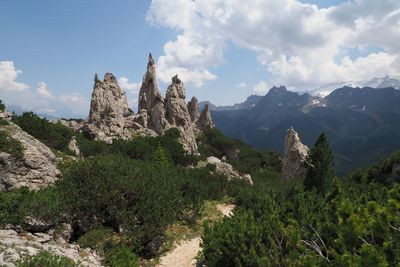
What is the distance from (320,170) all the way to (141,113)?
52.0 meters

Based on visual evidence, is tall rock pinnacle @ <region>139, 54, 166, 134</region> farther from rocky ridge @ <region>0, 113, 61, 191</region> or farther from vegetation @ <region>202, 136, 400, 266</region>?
vegetation @ <region>202, 136, 400, 266</region>

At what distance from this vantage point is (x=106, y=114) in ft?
244

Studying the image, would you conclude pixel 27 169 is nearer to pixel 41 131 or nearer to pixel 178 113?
pixel 41 131

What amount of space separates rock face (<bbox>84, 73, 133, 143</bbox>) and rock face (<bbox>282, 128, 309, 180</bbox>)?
34471mm

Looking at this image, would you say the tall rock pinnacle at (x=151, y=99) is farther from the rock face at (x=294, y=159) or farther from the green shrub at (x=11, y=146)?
the green shrub at (x=11, y=146)

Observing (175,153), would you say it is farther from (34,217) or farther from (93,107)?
(34,217)

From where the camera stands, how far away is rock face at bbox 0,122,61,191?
89.4ft

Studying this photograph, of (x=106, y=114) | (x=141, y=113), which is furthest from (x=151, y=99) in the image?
(x=106, y=114)

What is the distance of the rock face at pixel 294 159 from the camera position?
64250 mm

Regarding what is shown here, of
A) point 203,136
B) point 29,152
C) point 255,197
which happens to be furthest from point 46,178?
point 203,136

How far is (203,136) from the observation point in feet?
347

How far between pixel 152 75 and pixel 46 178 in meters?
62.4

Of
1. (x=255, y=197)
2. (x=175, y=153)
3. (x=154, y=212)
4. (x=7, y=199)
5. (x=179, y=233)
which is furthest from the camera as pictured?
(x=175, y=153)

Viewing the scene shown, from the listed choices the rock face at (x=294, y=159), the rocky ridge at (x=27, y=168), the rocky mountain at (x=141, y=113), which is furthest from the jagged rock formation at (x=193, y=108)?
the rocky ridge at (x=27, y=168)
